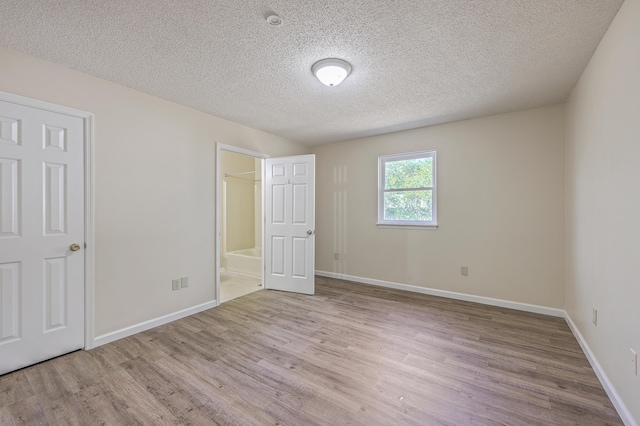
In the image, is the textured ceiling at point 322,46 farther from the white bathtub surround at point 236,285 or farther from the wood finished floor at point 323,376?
the white bathtub surround at point 236,285

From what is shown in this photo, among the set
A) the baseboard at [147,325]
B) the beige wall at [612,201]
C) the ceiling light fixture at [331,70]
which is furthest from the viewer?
the baseboard at [147,325]

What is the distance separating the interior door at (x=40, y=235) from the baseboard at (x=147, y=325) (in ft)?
0.51

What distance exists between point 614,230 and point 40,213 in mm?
4279

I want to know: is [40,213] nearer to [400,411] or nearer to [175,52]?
[175,52]

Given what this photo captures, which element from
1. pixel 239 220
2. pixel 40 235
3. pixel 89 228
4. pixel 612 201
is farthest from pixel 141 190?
pixel 612 201

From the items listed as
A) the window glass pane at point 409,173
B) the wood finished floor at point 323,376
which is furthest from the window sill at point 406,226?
the wood finished floor at point 323,376

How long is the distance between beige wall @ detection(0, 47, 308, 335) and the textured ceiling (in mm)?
186

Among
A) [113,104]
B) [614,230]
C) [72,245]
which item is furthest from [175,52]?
[614,230]

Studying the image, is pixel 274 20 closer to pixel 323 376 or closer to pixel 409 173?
pixel 323 376

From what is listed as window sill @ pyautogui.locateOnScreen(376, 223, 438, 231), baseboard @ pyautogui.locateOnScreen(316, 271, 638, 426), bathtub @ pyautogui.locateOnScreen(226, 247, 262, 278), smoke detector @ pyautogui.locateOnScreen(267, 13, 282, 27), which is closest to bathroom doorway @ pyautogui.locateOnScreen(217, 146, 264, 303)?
bathtub @ pyautogui.locateOnScreen(226, 247, 262, 278)

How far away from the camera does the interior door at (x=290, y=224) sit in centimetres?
402

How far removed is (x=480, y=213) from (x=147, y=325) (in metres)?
4.23

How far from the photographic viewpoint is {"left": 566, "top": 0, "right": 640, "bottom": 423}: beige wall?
1542mm

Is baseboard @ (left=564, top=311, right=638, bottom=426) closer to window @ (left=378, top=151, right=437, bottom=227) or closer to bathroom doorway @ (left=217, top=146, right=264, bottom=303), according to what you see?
window @ (left=378, top=151, right=437, bottom=227)
